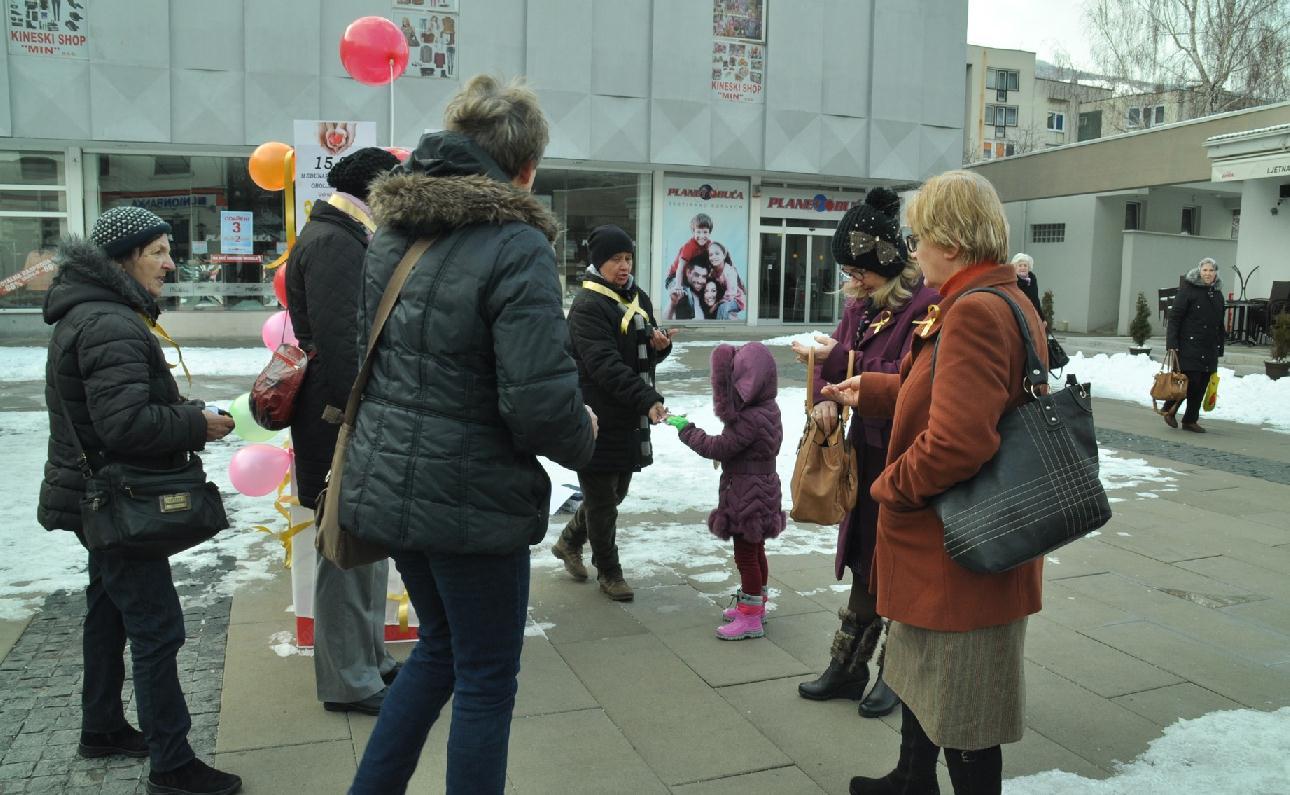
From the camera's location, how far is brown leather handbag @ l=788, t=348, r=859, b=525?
3.84 metres

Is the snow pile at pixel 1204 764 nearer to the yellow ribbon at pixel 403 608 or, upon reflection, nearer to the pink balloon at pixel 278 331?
the yellow ribbon at pixel 403 608

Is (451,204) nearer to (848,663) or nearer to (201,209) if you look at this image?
(848,663)

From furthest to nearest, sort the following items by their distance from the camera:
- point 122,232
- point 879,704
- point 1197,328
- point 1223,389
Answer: point 1223,389, point 1197,328, point 879,704, point 122,232

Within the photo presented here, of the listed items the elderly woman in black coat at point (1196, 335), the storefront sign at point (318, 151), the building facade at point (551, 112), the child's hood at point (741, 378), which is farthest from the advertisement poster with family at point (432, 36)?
the child's hood at point (741, 378)

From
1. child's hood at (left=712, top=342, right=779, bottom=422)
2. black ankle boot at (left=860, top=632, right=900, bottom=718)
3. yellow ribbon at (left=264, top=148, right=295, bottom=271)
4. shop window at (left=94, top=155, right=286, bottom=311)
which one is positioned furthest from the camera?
shop window at (left=94, top=155, right=286, bottom=311)

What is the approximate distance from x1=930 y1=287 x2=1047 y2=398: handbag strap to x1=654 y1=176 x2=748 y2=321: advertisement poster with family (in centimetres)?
2205

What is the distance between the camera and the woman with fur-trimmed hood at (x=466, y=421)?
2.48m

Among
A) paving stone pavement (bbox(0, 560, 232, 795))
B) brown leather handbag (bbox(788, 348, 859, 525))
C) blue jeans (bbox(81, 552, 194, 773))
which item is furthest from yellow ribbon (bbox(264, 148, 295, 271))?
brown leather handbag (bbox(788, 348, 859, 525))

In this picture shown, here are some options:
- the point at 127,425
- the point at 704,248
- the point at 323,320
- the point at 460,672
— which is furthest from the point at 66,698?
the point at 704,248

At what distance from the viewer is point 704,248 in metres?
25.2

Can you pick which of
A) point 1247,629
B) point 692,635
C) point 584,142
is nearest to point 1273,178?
point 584,142

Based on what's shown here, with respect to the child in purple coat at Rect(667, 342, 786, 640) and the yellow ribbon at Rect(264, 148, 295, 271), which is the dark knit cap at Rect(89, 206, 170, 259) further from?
the child in purple coat at Rect(667, 342, 786, 640)

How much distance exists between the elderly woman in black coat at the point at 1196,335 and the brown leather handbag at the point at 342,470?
425 inches

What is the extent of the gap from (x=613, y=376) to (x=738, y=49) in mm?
20917
